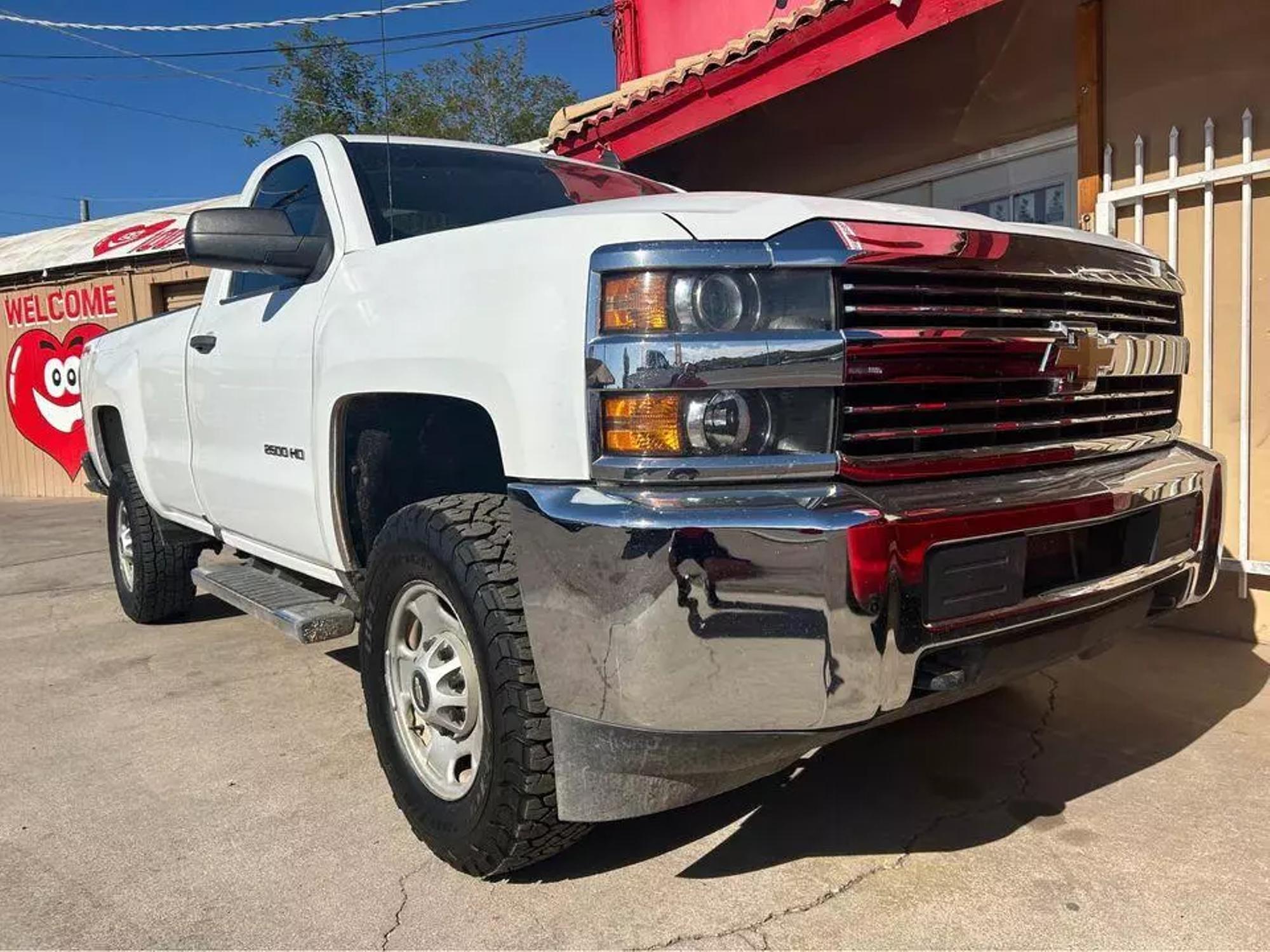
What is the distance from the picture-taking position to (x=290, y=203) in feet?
12.2

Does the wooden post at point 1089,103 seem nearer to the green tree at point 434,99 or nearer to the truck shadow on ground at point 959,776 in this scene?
the truck shadow on ground at point 959,776

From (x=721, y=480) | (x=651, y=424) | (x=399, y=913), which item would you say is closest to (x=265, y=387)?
(x=399, y=913)

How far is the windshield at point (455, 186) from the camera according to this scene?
3.30 m

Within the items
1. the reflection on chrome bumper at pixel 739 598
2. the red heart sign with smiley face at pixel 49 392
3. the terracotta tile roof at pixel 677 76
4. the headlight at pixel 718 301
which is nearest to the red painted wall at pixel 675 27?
the terracotta tile roof at pixel 677 76

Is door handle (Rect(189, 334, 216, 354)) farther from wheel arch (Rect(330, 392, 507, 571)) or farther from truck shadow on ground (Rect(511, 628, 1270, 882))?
truck shadow on ground (Rect(511, 628, 1270, 882))

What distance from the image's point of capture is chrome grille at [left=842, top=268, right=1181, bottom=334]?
208 centimetres

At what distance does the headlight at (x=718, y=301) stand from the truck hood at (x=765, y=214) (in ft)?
0.31

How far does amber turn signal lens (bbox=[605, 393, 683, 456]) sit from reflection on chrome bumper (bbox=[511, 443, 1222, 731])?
0.29 ft

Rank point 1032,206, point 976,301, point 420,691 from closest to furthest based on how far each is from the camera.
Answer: point 976,301 < point 420,691 < point 1032,206

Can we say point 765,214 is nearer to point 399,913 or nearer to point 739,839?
point 739,839

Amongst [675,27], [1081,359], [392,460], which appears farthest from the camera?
[675,27]

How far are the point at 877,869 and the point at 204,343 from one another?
3.12m

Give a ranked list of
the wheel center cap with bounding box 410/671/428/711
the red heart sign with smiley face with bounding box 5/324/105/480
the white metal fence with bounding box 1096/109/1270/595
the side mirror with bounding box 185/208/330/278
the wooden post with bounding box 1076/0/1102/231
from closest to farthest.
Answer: the wheel center cap with bounding box 410/671/428/711
the side mirror with bounding box 185/208/330/278
the white metal fence with bounding box 1096/109/1270/595
the wooden post with bounding box 1076/0/1102/231
the red heart sign with smiley face with bounding box 5/324/105/480

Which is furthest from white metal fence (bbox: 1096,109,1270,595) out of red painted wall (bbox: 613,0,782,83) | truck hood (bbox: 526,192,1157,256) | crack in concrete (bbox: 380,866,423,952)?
red painted wall (bbox: 613,0,782,83)
